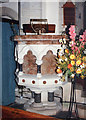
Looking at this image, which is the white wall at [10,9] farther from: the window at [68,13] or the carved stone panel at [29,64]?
the window at [68,13]

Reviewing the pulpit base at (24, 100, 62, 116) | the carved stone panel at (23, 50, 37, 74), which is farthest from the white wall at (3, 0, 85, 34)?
the pulpit base at (24, 100, 62, 116)

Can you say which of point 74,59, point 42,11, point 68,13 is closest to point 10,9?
point 42,11

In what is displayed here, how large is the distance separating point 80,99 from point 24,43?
5.96ft

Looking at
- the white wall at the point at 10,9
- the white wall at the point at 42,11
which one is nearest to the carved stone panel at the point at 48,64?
the white wall at the point at 42,11

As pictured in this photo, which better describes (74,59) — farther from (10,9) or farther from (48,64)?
(10,9)

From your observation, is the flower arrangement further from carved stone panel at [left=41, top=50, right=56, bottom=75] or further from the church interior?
carved stone panel at [left=41, top=50, right=56, bottom=75]

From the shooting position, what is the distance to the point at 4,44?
4.43 m

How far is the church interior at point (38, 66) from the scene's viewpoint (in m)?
3.84

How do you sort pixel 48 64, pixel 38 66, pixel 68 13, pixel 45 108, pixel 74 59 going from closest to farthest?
1. pixel 74 59
2. pixel 38 66
3. pixel 48 64
4. pixel 45 108
5. pixel 68 13

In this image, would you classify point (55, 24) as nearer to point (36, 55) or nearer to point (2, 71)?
point (36, 55)

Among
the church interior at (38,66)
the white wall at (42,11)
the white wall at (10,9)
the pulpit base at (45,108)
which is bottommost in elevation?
the pulpit base at (45,108)

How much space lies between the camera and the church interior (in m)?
3.84

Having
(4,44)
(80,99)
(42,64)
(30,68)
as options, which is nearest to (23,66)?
(30,68)

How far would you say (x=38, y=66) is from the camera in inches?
155
